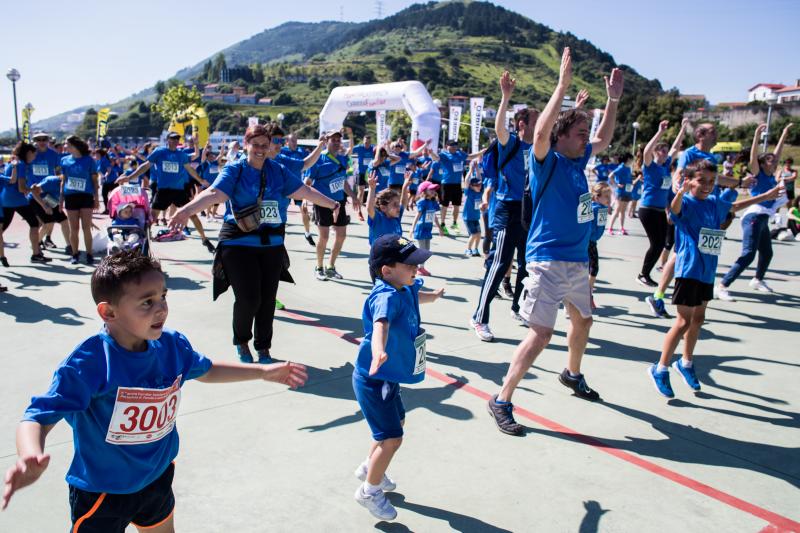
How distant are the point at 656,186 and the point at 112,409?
7838mm

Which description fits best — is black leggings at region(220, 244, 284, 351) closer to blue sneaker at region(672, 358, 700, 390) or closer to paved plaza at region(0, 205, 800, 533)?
paved plaza at region(0, 205, 800, 533)

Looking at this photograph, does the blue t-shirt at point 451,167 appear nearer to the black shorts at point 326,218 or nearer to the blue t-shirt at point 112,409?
the black shorts at point 326,218

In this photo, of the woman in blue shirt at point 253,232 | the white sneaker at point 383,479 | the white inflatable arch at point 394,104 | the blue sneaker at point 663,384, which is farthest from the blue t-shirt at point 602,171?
the white sneaker at point 383,479

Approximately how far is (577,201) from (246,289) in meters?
2.77

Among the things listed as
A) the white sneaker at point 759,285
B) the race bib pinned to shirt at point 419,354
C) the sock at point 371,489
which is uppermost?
the race bib pinned to shirt at point 419,354

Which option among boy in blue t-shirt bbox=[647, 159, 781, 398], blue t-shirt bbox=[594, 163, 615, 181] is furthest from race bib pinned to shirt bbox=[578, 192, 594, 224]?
blue t-shirt bbox=[594, 163, 615, 181]

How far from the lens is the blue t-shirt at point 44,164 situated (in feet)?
30.7

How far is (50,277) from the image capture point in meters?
8.04

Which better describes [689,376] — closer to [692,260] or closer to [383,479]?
[692,260]

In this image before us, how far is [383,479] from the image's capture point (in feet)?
9.78

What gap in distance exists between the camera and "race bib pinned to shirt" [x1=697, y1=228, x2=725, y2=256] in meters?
4.46

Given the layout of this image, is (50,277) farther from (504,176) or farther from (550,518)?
(550,518)

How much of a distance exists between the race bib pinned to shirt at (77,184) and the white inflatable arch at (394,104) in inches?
516

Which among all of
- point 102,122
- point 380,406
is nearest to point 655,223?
point 380,406
